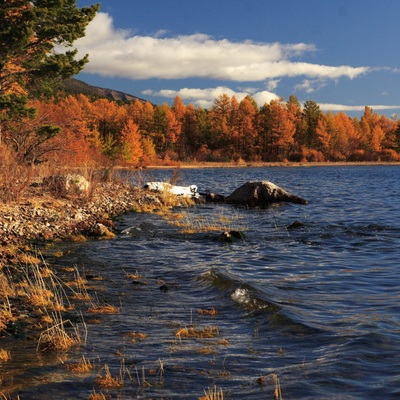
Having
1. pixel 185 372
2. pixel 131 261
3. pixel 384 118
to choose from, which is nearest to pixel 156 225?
pixel 131 261

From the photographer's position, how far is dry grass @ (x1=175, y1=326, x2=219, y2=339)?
22.8 ft

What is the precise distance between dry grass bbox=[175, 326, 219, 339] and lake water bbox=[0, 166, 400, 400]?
0.21ft

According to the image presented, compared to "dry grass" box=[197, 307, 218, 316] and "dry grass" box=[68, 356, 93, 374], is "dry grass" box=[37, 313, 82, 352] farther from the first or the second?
"dry grass" box=[197, 307, 218, 316]

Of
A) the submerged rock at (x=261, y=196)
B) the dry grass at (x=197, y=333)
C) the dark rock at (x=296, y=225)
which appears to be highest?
the submerged rock at (x=261, y=196)

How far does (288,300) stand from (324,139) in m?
96.3

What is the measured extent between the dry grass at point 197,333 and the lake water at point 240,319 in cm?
6

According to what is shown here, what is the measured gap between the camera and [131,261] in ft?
40.7

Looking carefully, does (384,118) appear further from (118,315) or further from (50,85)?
(118,315)

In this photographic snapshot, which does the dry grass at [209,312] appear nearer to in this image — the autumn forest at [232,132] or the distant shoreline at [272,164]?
the autumn forest at [232,132]

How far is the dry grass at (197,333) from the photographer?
6.95 m

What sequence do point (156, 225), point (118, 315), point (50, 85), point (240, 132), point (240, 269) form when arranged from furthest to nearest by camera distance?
1. point (240, 132)
2. point (50, 85)
3. point (156, 225)
4. point (240, 269)
5. point (118, 315)

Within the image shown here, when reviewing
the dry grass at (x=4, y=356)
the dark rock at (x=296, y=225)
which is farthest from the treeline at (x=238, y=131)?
the dry grass at (x=4, y=356)

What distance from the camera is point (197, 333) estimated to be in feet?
23.1

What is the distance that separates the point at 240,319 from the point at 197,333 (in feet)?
3.59
